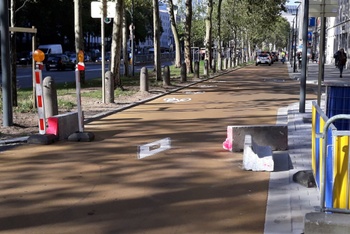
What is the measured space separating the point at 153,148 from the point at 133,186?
2504mm

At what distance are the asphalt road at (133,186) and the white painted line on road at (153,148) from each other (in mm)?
17

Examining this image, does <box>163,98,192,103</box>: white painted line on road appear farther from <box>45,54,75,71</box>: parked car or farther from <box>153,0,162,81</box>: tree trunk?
<box>45,54,75,71</box>: parked car

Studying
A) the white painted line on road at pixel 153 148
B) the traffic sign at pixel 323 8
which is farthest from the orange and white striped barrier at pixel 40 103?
the traffic sign at pixel 323 8

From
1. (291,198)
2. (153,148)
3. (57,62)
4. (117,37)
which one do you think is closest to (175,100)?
(117,37)

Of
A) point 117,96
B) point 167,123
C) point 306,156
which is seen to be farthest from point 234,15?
point 306,156

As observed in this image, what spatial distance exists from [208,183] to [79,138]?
3.64 m

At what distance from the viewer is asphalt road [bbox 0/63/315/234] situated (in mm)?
5164

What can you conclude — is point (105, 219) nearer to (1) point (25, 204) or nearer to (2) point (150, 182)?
(1) point (25, 204)

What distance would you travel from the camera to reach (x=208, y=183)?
264 inches

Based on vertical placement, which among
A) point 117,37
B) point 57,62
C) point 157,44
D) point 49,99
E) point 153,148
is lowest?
point 153,148

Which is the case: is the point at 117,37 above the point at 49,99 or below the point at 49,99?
above

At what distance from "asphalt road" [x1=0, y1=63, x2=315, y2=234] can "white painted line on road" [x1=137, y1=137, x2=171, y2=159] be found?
0.02 meters

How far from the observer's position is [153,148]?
29.6 ft

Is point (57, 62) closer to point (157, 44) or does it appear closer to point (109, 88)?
point (157, 44)
